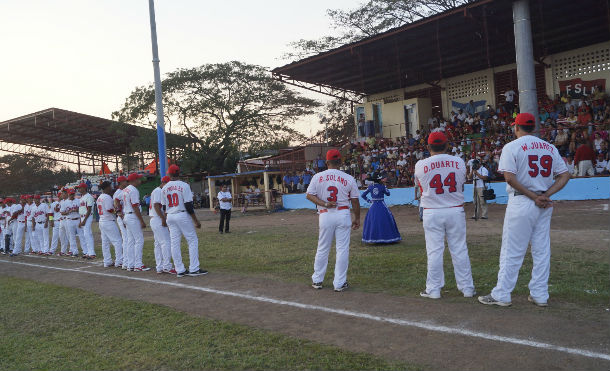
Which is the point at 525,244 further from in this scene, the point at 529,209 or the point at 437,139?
the point at 437,139

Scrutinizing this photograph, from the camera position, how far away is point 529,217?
5262mm

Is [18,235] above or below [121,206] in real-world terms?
below

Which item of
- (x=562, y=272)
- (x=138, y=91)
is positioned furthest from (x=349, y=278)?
(x=138, y=91)

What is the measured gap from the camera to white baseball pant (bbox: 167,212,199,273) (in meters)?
8.95

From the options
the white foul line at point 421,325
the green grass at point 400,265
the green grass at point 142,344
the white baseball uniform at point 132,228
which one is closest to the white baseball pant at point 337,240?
the green grass at point 400,265

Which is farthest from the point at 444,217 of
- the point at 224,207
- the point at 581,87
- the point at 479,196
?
the point at 581,87

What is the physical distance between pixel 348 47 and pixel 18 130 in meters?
34.3

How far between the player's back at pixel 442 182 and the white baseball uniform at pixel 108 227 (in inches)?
315

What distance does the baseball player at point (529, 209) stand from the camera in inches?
208

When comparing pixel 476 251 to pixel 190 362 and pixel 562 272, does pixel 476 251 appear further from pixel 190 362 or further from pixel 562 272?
pixel 190 362

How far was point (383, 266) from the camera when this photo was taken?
331 inches

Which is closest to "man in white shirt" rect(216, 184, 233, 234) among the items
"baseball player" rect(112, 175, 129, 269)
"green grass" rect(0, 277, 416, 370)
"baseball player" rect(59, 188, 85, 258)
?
"baseball player" rect(59, 188, 85, 258)

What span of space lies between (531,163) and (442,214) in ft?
3.96

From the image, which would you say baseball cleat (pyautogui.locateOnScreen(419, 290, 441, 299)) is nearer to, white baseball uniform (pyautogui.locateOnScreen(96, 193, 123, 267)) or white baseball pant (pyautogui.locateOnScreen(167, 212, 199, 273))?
white baseball pant (pyautogui.locateOnScreen(167, 212, 199, 273))
